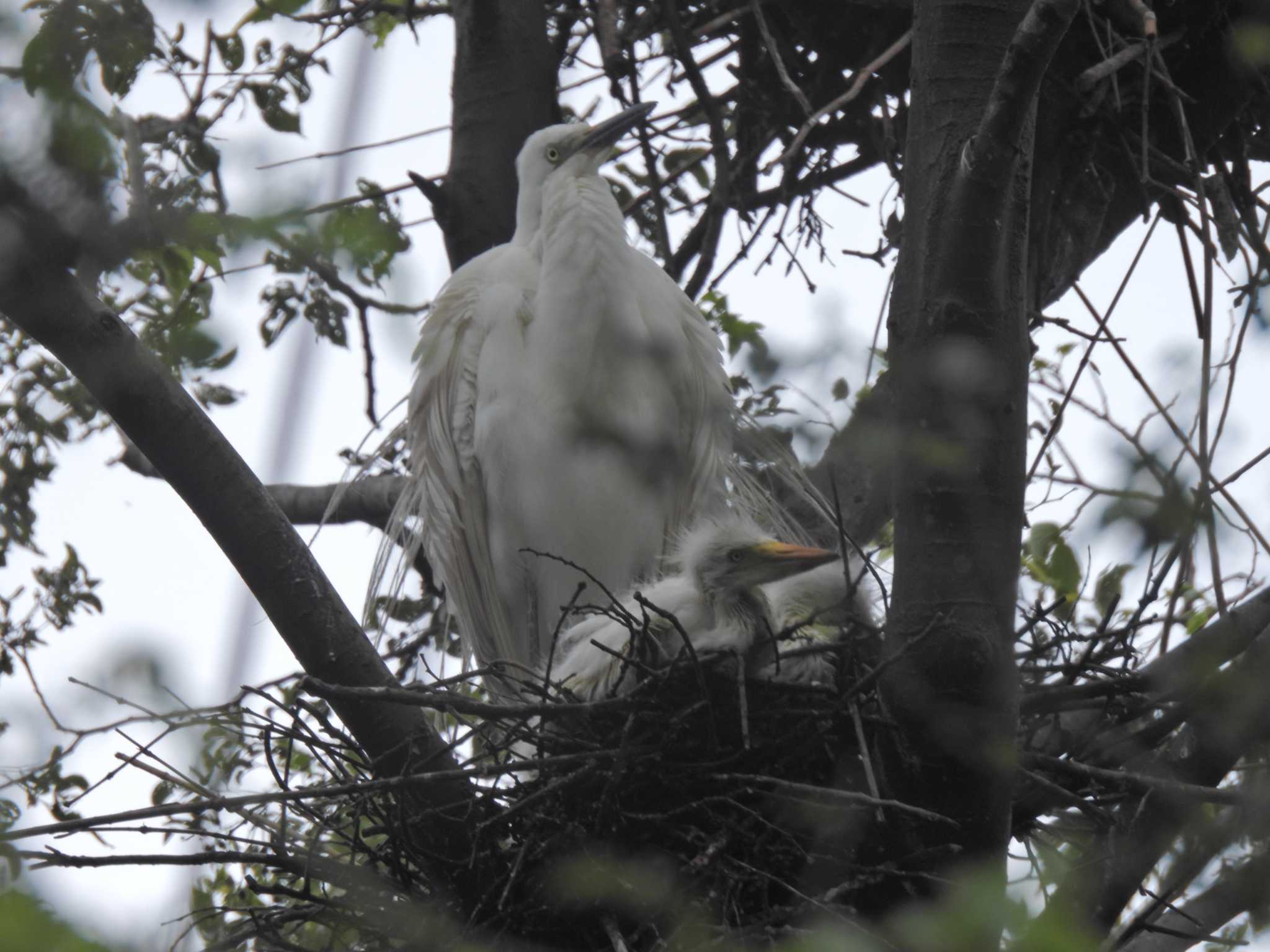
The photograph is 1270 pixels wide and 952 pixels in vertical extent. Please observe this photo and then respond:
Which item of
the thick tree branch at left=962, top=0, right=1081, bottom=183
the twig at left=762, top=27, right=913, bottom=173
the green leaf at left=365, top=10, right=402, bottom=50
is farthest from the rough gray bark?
the green leaf at left=365, top=10, right=402, bottom=50

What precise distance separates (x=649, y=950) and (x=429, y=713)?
1099mm

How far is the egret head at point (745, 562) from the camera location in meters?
2.58

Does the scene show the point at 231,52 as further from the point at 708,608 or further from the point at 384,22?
the point at 708,608

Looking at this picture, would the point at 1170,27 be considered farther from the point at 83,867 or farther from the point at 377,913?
the point at 83,867

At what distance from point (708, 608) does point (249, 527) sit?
3.04 ft

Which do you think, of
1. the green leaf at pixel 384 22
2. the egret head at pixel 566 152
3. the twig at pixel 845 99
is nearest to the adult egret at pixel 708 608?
the twig at pixel 845 99

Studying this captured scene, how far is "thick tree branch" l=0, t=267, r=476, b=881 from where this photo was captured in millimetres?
1850

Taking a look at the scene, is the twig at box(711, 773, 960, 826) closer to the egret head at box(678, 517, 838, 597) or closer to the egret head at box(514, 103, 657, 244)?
the egret head at box(678, 517, 838, 597)

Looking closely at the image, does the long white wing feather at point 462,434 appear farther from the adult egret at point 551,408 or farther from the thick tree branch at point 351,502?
the thick tree branch at point 351,502

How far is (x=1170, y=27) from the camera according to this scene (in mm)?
3092

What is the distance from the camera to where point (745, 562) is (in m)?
2.60

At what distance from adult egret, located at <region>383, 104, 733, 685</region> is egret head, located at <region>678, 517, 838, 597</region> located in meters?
0.58

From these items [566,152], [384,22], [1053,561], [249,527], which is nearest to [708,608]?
[1053,561]

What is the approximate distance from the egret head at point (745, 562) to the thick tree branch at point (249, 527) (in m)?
0.68
